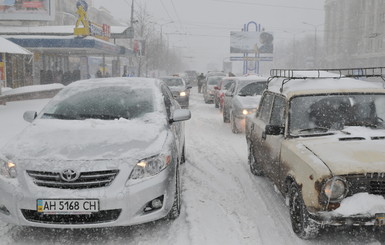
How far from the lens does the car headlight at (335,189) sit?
388 cm

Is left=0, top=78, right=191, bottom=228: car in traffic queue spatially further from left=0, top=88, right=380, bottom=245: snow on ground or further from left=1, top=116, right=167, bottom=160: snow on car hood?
left=0, top=88, right=380, bottom=245: snow on ground

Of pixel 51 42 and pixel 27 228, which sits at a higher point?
pixel 51 42

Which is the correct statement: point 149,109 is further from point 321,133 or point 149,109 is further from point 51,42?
point 51,42

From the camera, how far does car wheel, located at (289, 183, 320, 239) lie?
4184 mm

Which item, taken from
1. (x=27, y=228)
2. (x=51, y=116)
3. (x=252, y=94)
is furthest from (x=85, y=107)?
(x=252, y=94)

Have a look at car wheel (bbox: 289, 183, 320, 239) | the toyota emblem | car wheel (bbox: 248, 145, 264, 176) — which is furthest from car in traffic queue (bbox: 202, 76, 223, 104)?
the toyota emblem

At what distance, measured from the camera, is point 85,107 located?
5.59 metres

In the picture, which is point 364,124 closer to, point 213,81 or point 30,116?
point 30,116

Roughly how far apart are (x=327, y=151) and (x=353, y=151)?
9.6 inches

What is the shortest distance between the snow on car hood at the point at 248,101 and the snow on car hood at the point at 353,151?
6.97m

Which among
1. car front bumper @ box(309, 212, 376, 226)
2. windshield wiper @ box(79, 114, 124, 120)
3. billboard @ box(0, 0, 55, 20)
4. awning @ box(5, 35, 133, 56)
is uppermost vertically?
billboard @ box(0, 0, 55, 20)

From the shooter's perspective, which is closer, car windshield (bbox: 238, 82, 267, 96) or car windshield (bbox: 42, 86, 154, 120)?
car windshield (bbox: 42, 86, 154, 120)

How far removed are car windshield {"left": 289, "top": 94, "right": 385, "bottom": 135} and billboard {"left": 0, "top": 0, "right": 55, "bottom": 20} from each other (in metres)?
32.5

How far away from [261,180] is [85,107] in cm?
303
